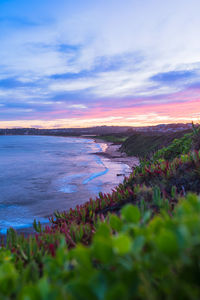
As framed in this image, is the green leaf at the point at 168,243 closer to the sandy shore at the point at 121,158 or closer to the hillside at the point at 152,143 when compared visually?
the sandy shore at the point at 121,158

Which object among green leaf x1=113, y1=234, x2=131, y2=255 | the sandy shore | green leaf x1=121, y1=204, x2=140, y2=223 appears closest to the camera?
green leaf x1=113, y1=234, x2=131, y2=255

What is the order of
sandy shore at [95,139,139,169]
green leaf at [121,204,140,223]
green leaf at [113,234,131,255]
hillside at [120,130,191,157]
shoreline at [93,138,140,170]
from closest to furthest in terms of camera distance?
1. green leaf at [113,234,131,255]
2. green leaf at [121,204,140,223]
3. shoreline at [93,138,140,170]
4. sandy shore at [95,139,139,169]
5. hillside at [120,130,191,157]

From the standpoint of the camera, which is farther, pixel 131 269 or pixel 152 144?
pixel 152 144

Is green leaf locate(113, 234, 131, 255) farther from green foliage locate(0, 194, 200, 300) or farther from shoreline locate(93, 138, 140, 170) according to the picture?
shoreline locate(93, 138, 140, 170)

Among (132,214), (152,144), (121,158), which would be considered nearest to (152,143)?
(152,144)

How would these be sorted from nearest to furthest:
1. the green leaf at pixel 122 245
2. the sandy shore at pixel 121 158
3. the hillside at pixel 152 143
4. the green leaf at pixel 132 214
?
the green leaf at pixel 122 245
the green leaf at pixel 132 214
the sandy shore at pixel 121 158
the hillside at pixel 152 143

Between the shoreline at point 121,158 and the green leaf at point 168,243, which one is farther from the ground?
the green leaf at point 168,243

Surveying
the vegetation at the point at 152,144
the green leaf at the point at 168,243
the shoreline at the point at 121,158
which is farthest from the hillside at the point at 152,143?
the green leaf at the point at 168,243

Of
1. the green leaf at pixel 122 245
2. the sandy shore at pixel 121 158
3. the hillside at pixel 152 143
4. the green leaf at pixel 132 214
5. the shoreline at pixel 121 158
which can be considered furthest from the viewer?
the hillside at pixel 152 143

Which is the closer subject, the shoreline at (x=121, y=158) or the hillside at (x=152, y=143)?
the shoreline at (x=121, y=158)

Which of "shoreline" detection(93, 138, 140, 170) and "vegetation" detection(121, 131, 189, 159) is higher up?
"vegetation" detection(121, 131, 189, 159)

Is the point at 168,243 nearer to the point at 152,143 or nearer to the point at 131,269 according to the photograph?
the point at 131,269

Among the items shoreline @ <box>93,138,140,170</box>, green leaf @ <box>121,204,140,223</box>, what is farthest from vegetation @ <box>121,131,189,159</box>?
green leaf @ <box>121,204,140,223</box>

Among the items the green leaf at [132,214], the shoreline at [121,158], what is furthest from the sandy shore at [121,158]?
the green leaf at [132,214]
